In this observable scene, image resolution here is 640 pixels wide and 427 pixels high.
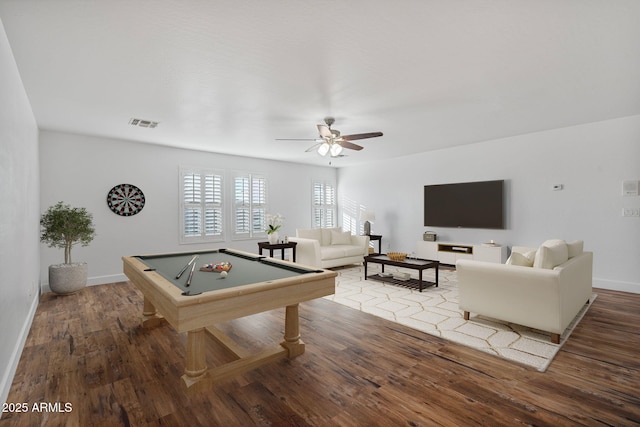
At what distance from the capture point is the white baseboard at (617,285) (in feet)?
14.4

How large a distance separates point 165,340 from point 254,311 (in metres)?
1.51

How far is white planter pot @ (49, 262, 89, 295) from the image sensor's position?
14.5 feet

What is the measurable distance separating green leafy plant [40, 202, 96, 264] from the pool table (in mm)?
2040

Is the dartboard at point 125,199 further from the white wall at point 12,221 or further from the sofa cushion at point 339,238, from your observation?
the sofa cushion at point 339,238

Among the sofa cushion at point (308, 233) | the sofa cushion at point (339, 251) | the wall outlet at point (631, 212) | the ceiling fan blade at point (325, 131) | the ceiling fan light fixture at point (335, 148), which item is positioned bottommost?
the sofa cushion at point (339, 251)

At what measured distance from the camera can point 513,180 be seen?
5586mm

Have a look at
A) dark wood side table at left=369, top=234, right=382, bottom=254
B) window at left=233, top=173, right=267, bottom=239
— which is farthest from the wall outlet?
window at left=233, top=173, right=267, bottom=239

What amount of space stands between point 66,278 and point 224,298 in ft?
13.4

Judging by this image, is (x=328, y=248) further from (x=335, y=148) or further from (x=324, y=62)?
(x=324, y=62)

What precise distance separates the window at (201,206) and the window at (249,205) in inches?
14.2

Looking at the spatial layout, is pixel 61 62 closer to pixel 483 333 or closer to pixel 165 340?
pixel 165 340

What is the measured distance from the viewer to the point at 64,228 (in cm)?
435

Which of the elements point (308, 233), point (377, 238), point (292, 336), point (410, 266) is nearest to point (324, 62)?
point (292, 336)

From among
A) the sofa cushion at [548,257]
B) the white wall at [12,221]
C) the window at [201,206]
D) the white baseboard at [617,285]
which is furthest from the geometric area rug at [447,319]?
the white wall at [12,221]
